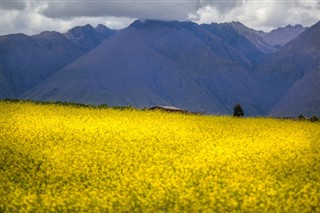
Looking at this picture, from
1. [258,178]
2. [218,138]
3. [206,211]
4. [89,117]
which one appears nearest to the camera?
[206,211]

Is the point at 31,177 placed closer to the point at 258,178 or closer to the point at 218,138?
the point at 258,178

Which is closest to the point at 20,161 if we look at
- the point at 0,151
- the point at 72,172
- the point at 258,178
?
the point at 0,151

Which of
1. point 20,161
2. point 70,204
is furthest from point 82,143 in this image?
point 70,204

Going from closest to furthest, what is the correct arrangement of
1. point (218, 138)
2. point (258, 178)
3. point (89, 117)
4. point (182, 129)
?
point (258, 178), point (218, 138), point (182, 129), point (89, 117)

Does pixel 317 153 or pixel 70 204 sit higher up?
pixel 317 153

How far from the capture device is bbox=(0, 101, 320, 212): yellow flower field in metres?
19.8

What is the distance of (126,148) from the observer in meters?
29.8

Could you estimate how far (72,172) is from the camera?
2462 centimetres

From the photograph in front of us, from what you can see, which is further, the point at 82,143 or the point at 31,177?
the point at 82,143

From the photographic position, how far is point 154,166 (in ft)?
82.5

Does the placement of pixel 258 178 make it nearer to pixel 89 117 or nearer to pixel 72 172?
pixel 72 172

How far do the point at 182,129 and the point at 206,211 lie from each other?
Result: 62.4 ft

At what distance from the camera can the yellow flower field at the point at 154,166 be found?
19.8 meters

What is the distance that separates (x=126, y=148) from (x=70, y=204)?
10156 millimetres
